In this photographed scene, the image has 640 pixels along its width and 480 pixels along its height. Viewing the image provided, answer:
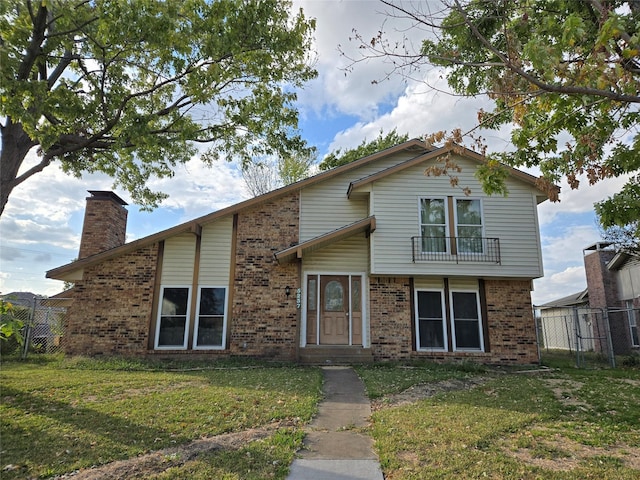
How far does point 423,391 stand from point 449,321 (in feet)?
15.9

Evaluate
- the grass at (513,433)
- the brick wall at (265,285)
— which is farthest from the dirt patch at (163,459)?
the brick wall at (265,285)

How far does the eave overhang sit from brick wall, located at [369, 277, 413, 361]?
1.59 metres

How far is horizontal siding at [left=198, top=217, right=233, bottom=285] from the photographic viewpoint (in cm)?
1216

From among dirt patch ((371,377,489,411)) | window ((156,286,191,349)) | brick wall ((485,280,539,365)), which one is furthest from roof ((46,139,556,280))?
dirt patch ((371,377,489,411))

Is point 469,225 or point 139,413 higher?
point 469,225

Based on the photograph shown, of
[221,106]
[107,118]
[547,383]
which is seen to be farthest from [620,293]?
[107,118]

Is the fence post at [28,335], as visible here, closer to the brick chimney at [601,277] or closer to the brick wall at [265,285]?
the brick wall at [265,285]

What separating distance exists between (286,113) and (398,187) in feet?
13.6

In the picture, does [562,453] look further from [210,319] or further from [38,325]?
[38,325]

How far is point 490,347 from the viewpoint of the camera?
11.9 m

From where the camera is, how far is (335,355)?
11500 mm

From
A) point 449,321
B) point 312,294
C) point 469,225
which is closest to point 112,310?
point 312,294

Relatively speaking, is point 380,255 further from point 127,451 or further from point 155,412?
point 127,451

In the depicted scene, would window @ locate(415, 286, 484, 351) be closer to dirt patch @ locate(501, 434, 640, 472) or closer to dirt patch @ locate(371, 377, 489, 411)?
dirt patch @ locate(371, 377, 489, 411)
